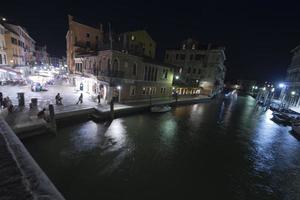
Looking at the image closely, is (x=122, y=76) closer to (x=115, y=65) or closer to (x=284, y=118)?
(x=115, y=65)

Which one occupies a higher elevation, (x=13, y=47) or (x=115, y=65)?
(x=13, y=47)

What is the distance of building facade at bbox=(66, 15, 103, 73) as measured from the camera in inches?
1352

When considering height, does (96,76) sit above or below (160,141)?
above

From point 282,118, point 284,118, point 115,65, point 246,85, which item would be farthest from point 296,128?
point 246,85

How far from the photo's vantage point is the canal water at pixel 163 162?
9180 mm

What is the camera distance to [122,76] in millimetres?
24078

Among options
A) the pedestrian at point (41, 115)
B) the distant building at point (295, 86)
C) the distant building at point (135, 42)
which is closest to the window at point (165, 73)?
the distant building at point (135, 42)

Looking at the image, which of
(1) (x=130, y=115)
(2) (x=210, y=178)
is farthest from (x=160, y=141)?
(1) (x=130, y=115)

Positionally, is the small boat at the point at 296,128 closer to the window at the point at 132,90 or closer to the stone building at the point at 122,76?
the stone building at the point at 122,76

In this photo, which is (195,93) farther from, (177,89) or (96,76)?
(96,76)

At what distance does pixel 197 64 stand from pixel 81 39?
3374cm

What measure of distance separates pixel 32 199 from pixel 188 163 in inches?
413

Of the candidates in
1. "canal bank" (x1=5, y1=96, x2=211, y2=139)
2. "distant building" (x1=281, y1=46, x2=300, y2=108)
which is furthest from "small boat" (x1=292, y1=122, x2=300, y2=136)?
"canal bank" (x1=5, y1=96, x2=211, y2=139)

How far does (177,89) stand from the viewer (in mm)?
40625
